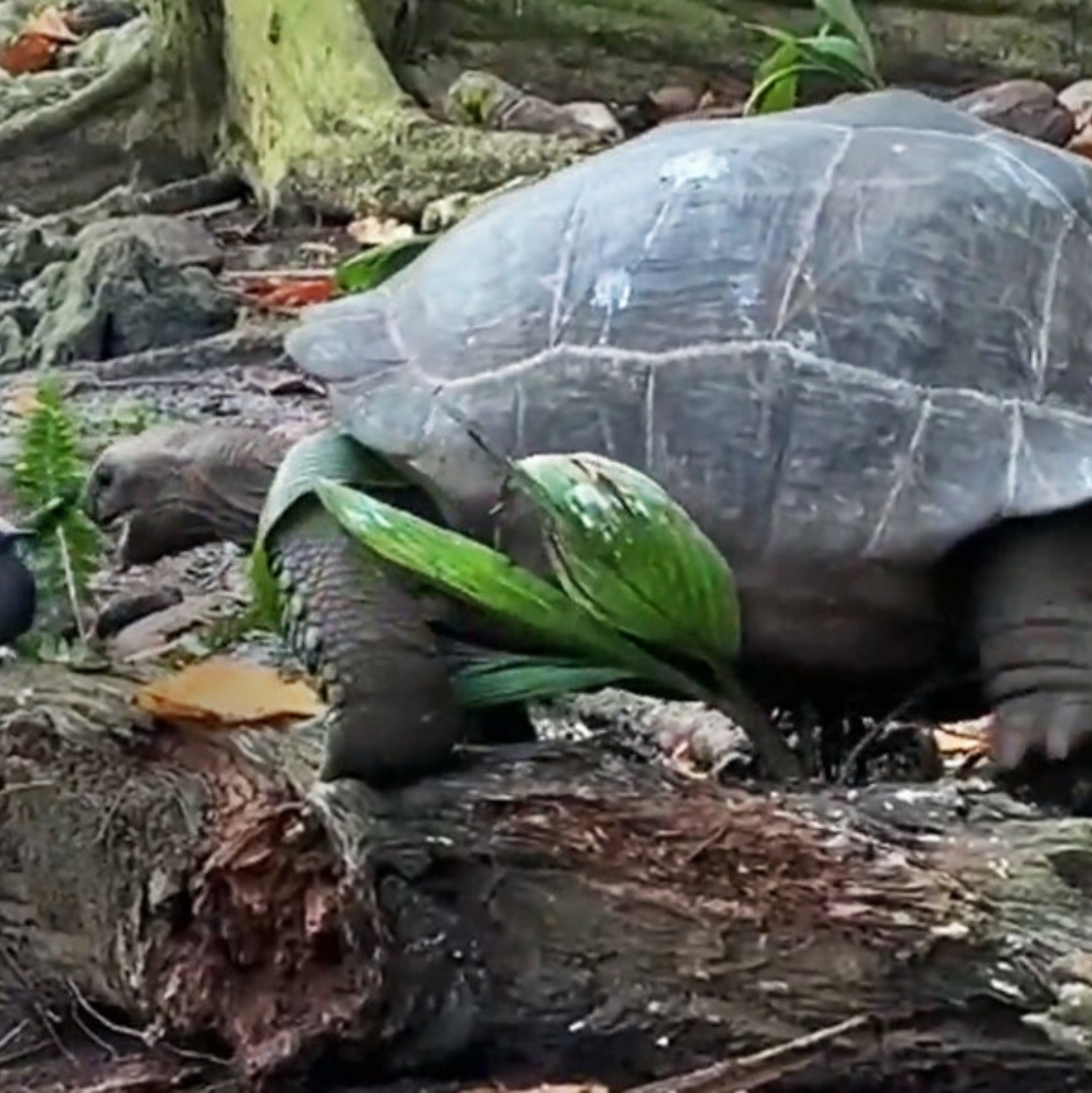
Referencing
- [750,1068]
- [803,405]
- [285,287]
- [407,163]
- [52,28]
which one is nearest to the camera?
[750,1068]

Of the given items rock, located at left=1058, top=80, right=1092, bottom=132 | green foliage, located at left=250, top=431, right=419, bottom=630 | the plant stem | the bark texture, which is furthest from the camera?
the bark texture

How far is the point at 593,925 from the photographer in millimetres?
2328

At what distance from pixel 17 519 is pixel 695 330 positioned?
123 centimetres

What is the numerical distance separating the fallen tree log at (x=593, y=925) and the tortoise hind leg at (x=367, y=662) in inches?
1.5

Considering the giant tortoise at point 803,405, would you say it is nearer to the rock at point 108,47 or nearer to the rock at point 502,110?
the rock at point 502,110

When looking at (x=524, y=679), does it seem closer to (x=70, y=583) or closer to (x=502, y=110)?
(x=70, y=583)

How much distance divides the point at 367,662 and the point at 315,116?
5.18m

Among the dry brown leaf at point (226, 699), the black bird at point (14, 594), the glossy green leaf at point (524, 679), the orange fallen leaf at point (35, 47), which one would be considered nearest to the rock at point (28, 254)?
the orange fallen leaf at point (35, 47)

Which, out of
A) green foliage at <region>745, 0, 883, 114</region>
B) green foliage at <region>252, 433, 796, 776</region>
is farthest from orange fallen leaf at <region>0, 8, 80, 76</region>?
green foliage at <region>252, 433, 796, 776</region>

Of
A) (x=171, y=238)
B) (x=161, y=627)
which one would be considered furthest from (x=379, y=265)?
(x=171, y=238)

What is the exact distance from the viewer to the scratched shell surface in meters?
2.41

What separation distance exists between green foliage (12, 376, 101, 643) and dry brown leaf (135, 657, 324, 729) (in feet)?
1.50

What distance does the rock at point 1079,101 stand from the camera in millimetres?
6738

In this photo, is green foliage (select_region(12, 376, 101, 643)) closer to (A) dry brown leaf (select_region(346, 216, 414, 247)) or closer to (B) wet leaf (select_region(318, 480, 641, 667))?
(B) wet leaf (select_region(318, 480, 641, 667))
